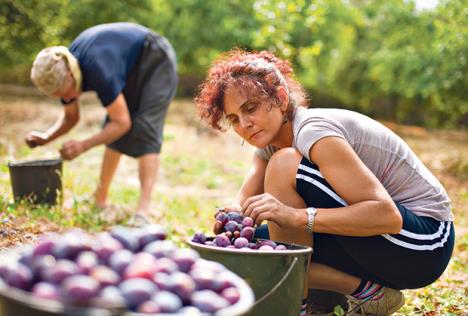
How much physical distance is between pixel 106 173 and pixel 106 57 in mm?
988

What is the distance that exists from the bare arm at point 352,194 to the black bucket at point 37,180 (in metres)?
2.38

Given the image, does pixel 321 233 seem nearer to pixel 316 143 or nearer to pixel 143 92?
pixel 316 143

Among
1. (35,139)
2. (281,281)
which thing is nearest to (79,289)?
(281,281)

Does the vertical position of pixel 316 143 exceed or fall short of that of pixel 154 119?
it exceeds it

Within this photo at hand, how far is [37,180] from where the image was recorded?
3.99m

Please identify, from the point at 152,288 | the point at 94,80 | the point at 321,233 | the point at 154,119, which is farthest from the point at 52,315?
the point at 154,119

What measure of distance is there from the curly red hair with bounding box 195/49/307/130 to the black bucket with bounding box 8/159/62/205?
5.88 ft

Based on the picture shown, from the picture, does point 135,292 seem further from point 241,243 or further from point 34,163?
point 34,163

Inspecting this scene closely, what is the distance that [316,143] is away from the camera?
2.22 m

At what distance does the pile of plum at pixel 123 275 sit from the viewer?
1320mm

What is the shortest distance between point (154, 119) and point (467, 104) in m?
4.37

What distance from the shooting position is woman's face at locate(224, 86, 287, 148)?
2.43m

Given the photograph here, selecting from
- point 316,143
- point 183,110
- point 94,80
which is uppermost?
point 316,143

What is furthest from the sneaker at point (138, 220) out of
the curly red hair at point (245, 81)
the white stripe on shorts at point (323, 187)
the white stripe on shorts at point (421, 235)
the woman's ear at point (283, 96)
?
the white stripe on shorts at point (421, 235)
